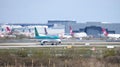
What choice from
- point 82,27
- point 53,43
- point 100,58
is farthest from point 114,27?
point 100,58

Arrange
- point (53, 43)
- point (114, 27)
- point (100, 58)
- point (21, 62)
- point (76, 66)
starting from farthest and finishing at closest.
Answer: point (114, 27) < point (53, 43) < point (100, 58) < point (21, 62) < point (76, 66)

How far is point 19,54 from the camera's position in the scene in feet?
→ 131

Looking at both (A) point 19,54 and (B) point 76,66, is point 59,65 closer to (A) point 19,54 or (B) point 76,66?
(B) point 76,66

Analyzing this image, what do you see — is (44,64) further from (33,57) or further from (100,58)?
(100,58)

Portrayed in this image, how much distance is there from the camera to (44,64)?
34.1 metres

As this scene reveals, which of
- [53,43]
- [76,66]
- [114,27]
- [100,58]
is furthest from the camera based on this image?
[114,27]

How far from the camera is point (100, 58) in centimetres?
3831

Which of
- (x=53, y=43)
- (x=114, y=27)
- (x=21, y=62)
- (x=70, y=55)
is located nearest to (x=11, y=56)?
(x=21, y=62)

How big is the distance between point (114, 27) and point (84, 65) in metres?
152

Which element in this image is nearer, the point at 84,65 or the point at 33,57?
the point at 84,65

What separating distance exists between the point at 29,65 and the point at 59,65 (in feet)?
10.9

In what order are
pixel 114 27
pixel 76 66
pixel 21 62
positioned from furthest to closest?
pixel 114 27 → pixel 21 62 → pixel 76 66

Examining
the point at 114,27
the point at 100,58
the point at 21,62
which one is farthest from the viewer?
the point at 114,27

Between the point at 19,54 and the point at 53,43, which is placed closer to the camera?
the point at 19,54
